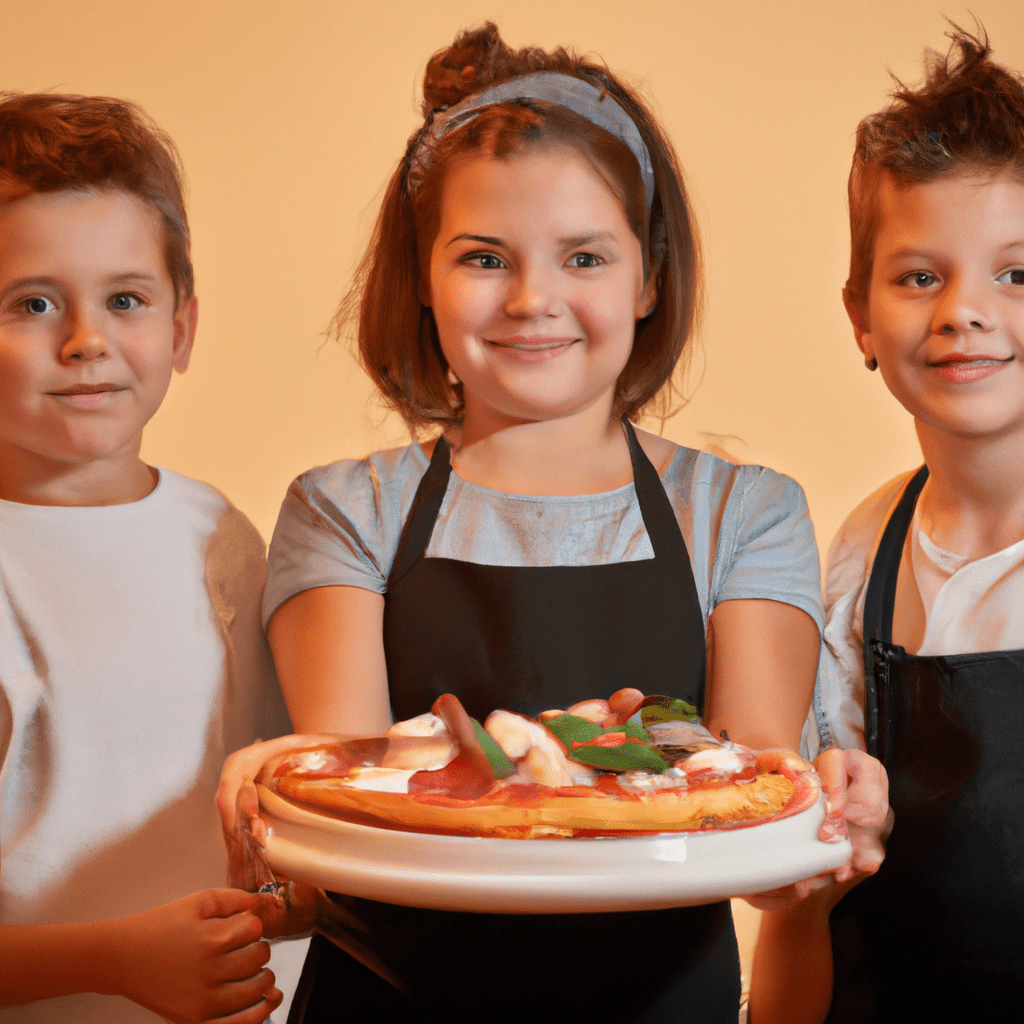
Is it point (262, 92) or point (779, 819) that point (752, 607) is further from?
point (262, 92)

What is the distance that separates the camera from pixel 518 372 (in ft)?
2.79

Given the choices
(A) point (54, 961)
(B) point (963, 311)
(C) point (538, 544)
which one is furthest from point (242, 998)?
(B) point (963, 311)

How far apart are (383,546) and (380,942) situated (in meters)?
0.28

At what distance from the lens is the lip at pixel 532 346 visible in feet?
2.77

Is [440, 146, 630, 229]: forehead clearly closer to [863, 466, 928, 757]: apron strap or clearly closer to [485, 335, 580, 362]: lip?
[485, 335, 580, 362]: lip

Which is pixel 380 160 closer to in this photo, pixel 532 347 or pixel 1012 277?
pixel 532 347

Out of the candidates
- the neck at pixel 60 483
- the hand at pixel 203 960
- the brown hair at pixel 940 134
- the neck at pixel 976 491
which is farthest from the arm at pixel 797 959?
the neck at pixel 60 483

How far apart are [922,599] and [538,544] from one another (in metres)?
0.31

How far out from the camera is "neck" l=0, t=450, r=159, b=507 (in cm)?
92

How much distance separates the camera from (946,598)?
2.98 feet

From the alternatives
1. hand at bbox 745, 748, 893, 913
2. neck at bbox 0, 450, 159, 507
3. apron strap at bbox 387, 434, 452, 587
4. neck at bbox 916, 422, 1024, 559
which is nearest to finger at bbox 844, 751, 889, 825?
hand at bbox 745, 748, 893, 913

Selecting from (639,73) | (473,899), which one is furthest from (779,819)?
(639,73)

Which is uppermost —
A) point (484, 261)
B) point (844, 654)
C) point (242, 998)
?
point (484, 261)

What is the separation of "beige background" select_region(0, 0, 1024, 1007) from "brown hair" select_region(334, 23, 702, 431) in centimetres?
20
